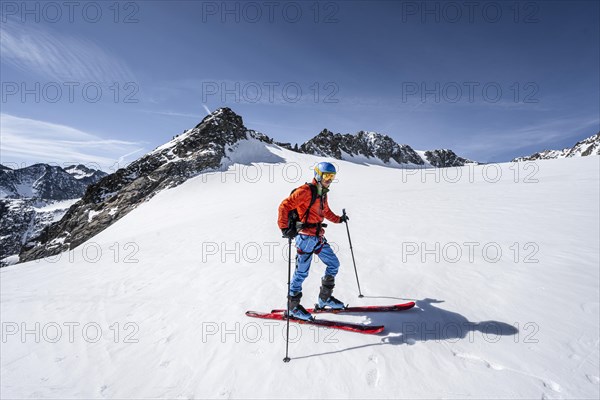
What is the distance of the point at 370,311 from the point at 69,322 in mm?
7438

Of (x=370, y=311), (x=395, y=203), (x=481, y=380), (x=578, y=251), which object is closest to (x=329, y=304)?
(x=370, y=311)

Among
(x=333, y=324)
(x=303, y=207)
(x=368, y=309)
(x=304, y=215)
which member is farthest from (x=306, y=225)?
(x=368, y=309)

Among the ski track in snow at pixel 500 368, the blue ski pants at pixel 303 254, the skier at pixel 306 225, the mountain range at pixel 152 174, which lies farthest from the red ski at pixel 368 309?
the mountain range at pixel 152 174

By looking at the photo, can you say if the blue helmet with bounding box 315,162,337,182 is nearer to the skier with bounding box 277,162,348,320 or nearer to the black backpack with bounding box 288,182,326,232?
the skier with bounding box 277,162,348,320

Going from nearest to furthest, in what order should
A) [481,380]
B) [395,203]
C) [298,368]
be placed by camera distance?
[481,380]
[298,368]
[395,203]

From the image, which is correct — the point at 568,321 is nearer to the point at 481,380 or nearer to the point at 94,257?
the point at 481,380

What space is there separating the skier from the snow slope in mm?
753

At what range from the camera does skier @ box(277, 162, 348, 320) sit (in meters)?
5.73

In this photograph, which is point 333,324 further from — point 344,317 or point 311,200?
point 311,200

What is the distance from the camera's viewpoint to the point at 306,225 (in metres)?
5.82

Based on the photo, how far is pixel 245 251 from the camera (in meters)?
11.6

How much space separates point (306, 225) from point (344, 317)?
7.35ft

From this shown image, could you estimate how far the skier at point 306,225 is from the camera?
5.73 m

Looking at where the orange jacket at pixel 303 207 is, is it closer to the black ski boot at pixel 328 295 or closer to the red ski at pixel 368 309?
the black ski boot at pixel 328 295
